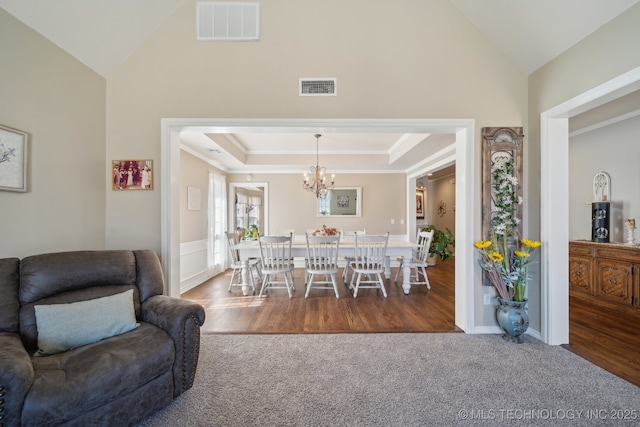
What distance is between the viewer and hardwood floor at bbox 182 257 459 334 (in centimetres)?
285

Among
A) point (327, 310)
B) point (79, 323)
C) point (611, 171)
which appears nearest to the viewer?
point (79, 323)

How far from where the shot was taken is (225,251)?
5918 millimetres

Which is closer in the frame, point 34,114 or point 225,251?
point 34,114

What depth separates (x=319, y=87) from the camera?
273cm

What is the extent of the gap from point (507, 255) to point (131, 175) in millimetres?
3952

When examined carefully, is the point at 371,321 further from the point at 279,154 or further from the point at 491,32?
the point at 279,154

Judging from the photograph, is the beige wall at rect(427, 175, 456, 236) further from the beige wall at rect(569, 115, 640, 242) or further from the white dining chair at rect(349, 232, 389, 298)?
the white dining chair at rect(349, 232, 389, 298)

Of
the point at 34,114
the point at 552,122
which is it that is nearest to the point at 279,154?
the point at 34,114

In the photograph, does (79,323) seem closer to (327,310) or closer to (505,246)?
(327,310)

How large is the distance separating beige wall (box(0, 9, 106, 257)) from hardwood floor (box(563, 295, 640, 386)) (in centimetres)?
456

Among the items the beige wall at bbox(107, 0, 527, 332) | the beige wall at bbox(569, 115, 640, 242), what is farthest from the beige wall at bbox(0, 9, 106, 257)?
the beige wall at bbox(569, 115, 640, 242)

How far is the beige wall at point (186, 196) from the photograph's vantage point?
4.31 meters

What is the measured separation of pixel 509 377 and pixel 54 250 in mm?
3841

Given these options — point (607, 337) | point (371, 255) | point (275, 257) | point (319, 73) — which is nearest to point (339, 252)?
point (371, 255)
